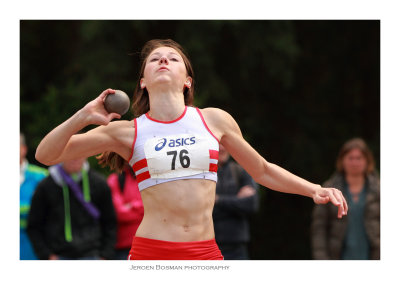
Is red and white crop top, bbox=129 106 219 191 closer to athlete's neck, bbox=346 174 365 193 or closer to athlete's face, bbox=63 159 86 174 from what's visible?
athlete's face, bbox=63 159 86 174

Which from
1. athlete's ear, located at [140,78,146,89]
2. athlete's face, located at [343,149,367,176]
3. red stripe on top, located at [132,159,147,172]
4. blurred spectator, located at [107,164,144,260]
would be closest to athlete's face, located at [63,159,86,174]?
blurred spectator, located at [107,164,144,260]

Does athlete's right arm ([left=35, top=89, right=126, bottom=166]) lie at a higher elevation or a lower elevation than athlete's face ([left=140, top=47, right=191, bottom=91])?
lower

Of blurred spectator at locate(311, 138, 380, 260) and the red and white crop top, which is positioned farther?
blurred spectator at locate(311, 138, 380, 260)

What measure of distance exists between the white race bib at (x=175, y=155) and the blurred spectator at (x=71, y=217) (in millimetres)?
2204

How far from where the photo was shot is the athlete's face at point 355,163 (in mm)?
6488

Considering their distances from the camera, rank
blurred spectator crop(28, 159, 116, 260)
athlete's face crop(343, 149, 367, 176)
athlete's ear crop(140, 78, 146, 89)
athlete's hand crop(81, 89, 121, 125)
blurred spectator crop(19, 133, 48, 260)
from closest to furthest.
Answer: athlete's hand crop(81, 89, 121, 125), athlete's ear crop(140, 78, 146, 89), blurred spectator crop(28, 159, 116, 260), blurred spectator crop(19, 133, 48, 260), athlete's face crop(343, 149, 367, 176)

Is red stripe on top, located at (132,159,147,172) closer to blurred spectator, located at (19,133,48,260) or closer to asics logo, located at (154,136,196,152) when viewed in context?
asics logo, located at (154,136,196,152)

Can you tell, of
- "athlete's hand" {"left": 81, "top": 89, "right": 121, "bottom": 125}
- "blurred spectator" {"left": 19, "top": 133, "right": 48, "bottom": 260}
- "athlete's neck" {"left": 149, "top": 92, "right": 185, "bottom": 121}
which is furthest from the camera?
"blurred spectator" {"left": 19, "top": 133, "right": 48, "bottom": 260}

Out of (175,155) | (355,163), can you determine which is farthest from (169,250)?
(355,163)

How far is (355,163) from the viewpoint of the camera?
649 centimetres

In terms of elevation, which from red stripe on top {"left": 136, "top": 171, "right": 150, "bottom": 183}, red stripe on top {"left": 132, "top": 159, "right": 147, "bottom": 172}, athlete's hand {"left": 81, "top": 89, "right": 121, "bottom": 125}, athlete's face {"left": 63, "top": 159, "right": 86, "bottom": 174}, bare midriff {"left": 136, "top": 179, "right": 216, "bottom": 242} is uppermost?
athlete's hand {"left": 81, "top": 89, "right": 121, "bottom": 125}

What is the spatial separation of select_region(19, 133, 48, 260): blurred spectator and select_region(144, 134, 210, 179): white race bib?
9.05 feet

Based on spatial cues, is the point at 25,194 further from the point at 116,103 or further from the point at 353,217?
the point at 353,217

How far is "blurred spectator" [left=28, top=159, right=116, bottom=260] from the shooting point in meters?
6.03
